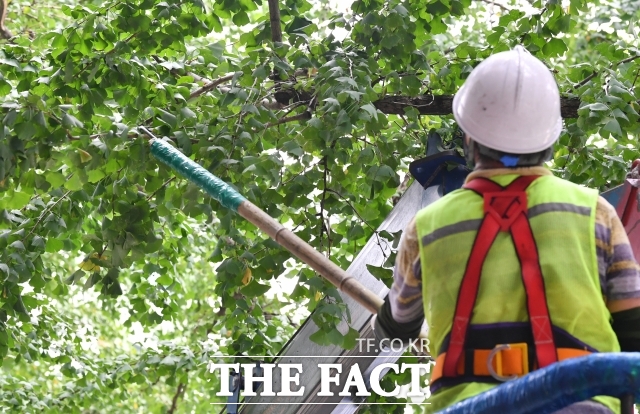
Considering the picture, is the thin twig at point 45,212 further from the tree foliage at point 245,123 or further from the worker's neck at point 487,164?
the worker's neck at point 487,164

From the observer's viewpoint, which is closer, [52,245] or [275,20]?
[275,20]

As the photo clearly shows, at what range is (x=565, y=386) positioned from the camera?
1.62 meters

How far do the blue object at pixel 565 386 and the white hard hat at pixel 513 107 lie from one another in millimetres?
520

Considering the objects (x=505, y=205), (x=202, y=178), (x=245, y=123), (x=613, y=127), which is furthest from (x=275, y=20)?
(x=505, y=205)

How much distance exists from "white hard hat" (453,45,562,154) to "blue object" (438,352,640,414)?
520 millimetres

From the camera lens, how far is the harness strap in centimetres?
190

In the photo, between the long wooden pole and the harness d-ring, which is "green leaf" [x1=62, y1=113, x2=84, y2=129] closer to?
the long wooden pole

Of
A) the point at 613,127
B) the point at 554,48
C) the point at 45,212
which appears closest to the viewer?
the point at 613,127

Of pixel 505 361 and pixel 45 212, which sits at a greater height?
pixel 45 212

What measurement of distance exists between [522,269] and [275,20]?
3050 mm

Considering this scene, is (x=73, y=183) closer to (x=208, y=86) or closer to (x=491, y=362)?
(x=208, y=86)

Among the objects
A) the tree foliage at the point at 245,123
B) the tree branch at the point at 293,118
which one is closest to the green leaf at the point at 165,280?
the tree foliage at the point at 245,123

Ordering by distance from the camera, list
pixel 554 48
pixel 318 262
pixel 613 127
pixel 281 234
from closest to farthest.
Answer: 1. pixel 318 262
2. pixel 281 234
3. pixel 613 127
4. pixel 554 48

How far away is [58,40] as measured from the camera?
14.6 ft
